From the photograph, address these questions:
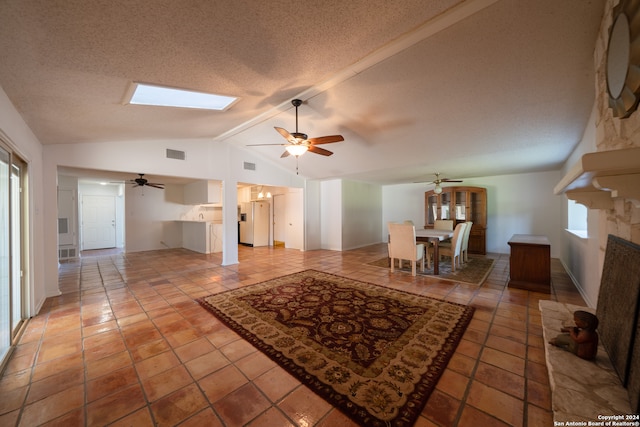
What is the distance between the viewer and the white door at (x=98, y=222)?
764 cm

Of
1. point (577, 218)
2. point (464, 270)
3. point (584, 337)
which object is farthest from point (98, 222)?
point (577, 218)

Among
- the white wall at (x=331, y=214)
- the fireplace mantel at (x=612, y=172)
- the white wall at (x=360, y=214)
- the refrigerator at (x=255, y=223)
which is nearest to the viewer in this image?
the fireplace mantel at (x=612, y=172)

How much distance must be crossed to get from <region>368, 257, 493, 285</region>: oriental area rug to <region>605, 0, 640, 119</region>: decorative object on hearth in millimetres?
3173

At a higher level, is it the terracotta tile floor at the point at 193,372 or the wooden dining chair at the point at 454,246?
the wooden dining chair at the point at 454,246

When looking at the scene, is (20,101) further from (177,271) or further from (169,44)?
(177,271)

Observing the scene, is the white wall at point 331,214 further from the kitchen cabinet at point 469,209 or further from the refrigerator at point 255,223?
the kitchen cabinet at point 469,209

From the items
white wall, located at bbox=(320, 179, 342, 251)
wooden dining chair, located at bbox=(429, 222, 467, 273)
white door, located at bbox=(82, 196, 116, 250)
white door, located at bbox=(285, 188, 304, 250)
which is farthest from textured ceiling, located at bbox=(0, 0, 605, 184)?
white door, located at bbox=(82, 196, 116, 250)

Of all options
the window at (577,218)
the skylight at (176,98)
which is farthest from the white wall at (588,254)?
the skylight at (176,98)

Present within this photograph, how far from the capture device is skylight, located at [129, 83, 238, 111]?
243cm

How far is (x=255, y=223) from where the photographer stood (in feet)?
26.5

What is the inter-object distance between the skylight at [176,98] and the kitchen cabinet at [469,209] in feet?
21.1

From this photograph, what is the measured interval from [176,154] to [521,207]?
28.7 feet

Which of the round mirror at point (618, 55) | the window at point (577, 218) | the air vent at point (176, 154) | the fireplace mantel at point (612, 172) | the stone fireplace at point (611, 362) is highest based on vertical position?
the air vent at point (176, 154)

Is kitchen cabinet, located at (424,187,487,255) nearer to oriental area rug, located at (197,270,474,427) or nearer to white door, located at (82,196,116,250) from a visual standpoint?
oriental area rug, located at (197,270,474,427)
